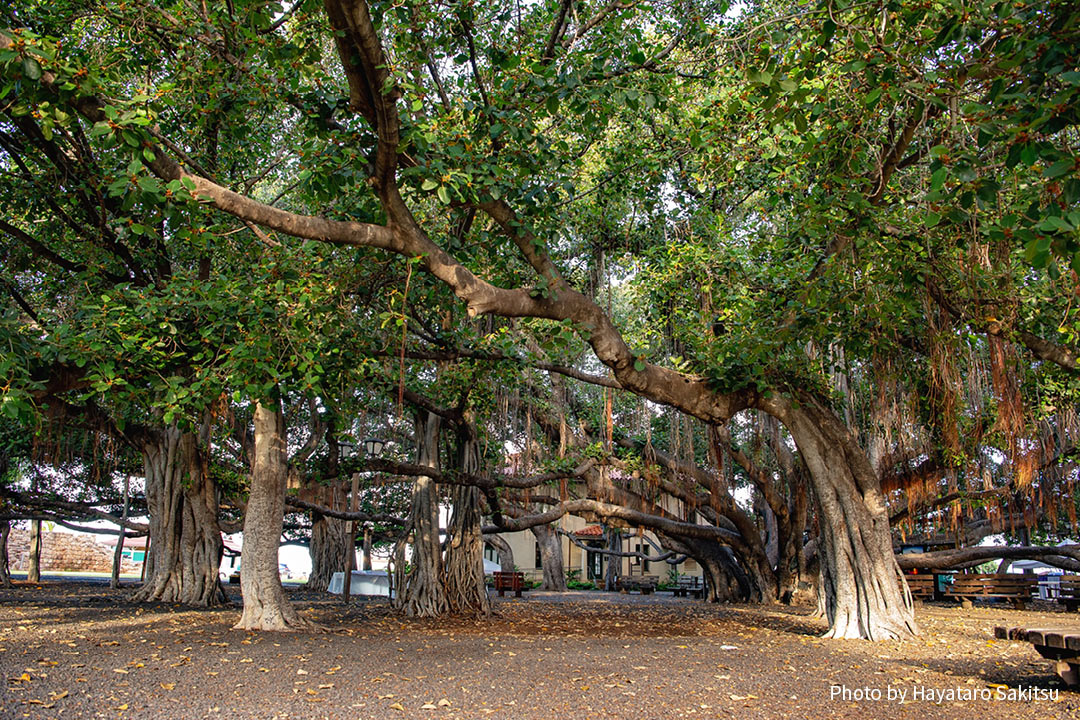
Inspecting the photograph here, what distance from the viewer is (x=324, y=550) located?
747 inches

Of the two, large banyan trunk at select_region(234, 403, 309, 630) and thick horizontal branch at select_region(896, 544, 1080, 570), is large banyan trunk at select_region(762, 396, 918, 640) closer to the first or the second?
large banyan trunk at select_region(234, 403, 309, 630)

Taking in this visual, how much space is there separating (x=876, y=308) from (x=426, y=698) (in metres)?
4.31

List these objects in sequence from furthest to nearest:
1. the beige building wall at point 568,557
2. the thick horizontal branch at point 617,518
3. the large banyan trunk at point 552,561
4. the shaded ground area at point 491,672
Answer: the beige building wall at point 568,557, the large banyan trunk at point 552,561, the thick horizontal branch at point 617,518, the shaded ground area at point 491,672

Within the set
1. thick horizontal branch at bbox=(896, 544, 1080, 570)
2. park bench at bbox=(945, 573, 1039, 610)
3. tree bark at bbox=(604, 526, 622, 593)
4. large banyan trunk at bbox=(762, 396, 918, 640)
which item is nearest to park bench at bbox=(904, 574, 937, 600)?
park bench at bbox=(945, 573, 1039, 610)

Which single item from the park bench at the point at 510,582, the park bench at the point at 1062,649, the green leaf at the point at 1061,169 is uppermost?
the green leaf at the point at 1061,169

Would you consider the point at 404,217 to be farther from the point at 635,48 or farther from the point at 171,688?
the point at 171,688

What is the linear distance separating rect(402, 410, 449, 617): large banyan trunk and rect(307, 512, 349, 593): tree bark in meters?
8.77

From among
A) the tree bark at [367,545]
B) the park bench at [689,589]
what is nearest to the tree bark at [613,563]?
the park bench at [689,589]

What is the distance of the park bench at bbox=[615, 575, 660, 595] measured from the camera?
1870 centimetres

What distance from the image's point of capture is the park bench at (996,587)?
43.8 feet

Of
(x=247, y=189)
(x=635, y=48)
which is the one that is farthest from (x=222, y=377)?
(x=635, y=48)

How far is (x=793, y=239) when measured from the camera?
24.2 ft

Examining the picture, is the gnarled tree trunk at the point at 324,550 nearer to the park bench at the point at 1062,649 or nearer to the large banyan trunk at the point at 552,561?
the large banyan trunk at the point at 552,561

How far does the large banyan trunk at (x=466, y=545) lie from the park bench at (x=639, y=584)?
9.05 metres
